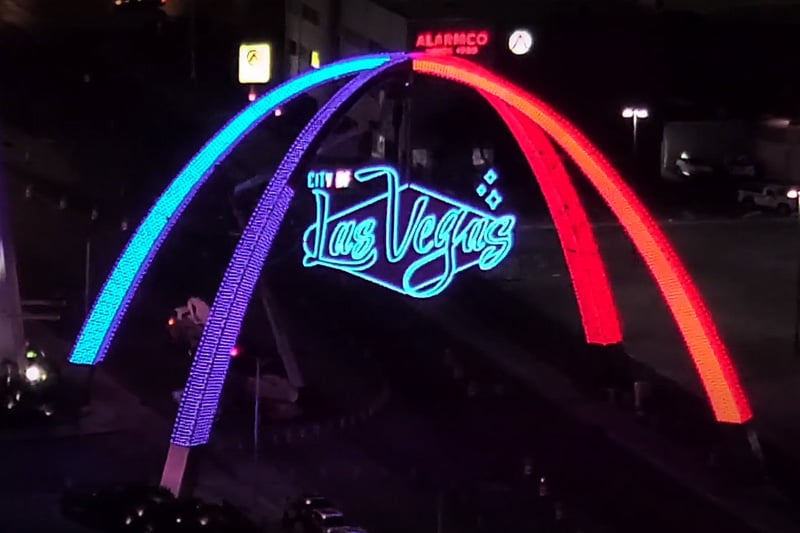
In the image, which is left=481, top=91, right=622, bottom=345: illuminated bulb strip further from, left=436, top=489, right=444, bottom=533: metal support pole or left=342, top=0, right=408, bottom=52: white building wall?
left=342, top=0, right=408, bottom=52: white building wall

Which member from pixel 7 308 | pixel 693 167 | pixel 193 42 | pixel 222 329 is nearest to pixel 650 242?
pixel 222 329

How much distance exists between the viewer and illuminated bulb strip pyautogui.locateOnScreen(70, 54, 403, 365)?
27547mm

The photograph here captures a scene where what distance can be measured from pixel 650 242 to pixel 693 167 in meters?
49.8

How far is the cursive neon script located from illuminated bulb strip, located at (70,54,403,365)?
315 cm

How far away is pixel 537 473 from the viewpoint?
92.6 ft

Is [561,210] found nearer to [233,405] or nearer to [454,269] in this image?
[454,269]

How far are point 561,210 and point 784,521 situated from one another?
35.9ft

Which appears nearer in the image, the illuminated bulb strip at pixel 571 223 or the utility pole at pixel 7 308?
the utility pole at pixel 7 308

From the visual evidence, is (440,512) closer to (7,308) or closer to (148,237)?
(148,237)

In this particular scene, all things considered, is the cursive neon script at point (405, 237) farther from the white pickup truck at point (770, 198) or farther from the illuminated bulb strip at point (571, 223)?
the white pickup truck at point (770, 198)

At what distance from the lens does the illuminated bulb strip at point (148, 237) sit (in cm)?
2755

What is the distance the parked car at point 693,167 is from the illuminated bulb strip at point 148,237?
52.0 m

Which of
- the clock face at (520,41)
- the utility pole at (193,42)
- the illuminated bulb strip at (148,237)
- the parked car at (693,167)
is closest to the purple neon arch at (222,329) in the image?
the illuminated bulb strip at (148,237)

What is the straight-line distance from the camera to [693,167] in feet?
250
